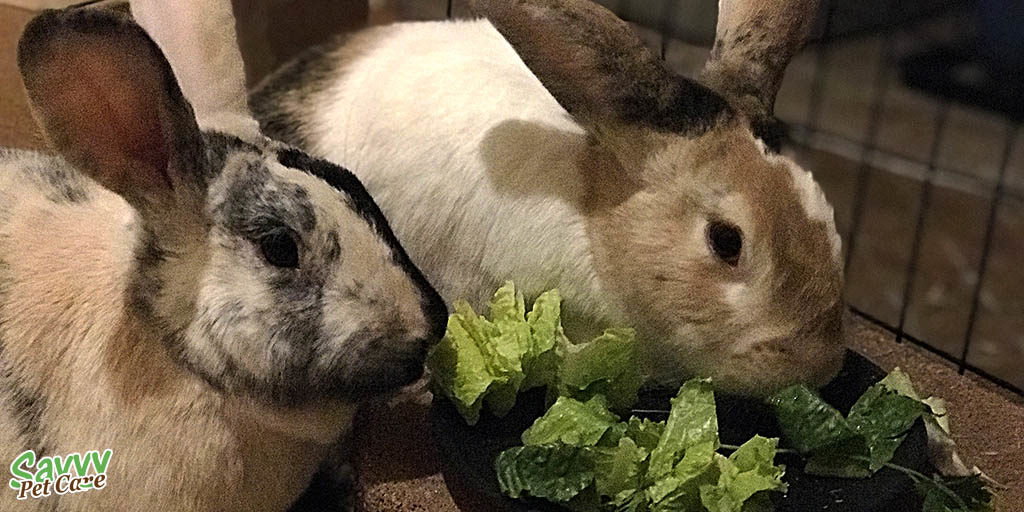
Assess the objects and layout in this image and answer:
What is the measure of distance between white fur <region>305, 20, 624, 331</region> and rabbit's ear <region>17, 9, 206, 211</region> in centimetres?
32

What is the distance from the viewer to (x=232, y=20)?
1.00 m

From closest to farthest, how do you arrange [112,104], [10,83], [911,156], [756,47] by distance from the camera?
[112,104] → [756,47] → [10,83] → [911,156]

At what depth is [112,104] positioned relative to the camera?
80 centimetres

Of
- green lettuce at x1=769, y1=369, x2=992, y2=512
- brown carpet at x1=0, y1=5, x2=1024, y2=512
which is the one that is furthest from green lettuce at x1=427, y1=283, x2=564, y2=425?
green lettuce at x1=769, y1=369, x2=992, y2=512

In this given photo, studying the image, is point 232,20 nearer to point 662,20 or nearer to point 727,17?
point 727,17

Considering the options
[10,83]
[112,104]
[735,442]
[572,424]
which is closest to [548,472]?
[572,424]

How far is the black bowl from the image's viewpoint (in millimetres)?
893

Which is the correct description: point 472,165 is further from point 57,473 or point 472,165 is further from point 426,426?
point 57,473

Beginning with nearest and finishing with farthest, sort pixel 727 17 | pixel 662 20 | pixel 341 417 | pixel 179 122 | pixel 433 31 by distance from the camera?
pixel 179 122 → pixel 341 417 → pixel 727 17 → pixel 433 31 → pixel 662 20

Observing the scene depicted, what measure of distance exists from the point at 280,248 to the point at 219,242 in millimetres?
45

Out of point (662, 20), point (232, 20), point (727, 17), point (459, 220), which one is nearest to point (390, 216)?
point (459, 220)

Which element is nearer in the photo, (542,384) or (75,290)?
(75,290)

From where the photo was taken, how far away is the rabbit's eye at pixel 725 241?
3.14 ft

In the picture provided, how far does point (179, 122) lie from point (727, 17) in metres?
0.55
